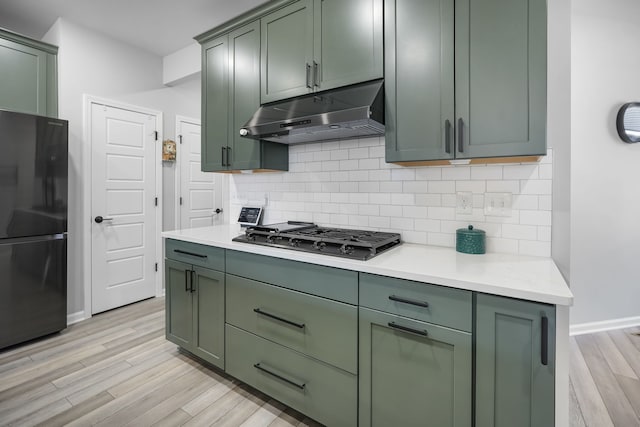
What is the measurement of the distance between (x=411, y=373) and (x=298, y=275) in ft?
2.34

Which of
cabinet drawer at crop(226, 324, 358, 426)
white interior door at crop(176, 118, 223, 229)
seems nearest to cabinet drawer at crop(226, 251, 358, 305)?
cabinet drawer at crop(226, 324, 358, 426)

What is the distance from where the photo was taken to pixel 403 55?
168 centimetres

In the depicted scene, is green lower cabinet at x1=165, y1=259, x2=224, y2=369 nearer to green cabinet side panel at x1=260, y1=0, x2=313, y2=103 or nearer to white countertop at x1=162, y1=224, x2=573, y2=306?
white countertop at x1=162, y1=224, x2=573, y2=306

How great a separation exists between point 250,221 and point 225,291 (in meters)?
0.81

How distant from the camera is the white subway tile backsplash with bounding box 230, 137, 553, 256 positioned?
1.64 m

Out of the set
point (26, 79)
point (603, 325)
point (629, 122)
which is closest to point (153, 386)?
point (26, 79)

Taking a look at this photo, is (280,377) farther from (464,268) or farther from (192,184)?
(192,184)

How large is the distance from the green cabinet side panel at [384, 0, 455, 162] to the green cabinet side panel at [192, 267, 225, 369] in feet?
4.68

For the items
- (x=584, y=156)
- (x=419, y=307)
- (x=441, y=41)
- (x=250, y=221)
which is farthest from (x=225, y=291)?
(x=584, y=156)

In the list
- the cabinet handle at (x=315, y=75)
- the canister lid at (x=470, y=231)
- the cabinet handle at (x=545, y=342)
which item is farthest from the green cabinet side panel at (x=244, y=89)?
the cabinet handle at (x=545, y=342)

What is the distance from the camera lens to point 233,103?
2482 millimetres

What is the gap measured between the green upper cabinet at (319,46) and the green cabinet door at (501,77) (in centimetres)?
47

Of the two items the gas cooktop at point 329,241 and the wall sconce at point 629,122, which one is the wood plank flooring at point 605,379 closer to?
the gas cooktop at point 329,241

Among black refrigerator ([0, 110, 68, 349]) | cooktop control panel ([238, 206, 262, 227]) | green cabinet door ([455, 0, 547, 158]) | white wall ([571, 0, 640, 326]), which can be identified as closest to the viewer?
green cabinet door ([455, 0, 547, 158])
